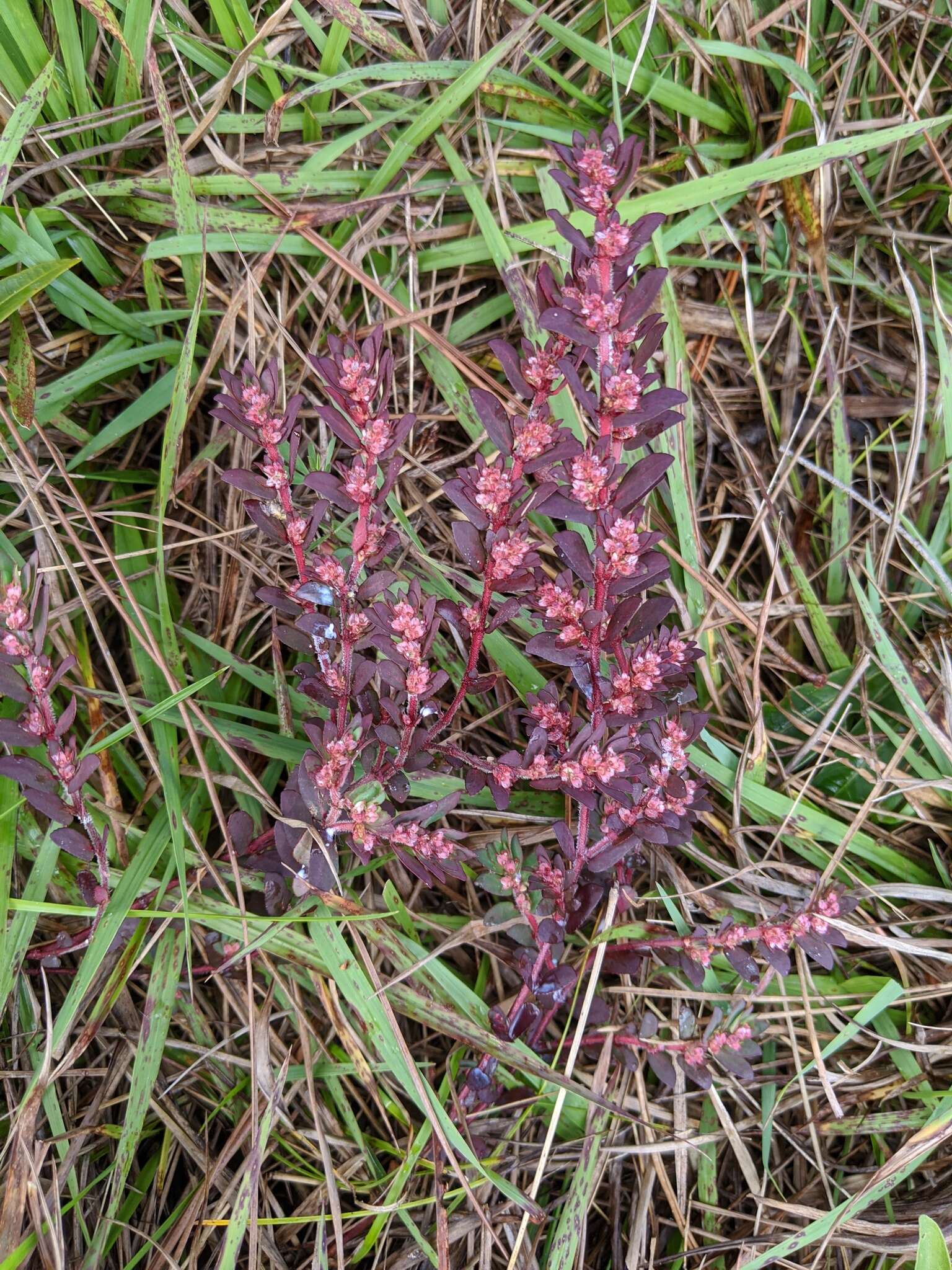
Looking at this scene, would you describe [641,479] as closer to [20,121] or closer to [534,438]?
[534,438]

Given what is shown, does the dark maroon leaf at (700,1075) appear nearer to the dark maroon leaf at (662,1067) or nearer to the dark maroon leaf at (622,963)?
the dark maroon leaf at (662,1067)

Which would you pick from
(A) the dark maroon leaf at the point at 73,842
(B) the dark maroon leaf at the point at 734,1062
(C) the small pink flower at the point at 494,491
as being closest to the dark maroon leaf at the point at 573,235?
(C) the small pink flower at the point at 494,491

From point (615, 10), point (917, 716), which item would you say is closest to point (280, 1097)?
point (917, 716)

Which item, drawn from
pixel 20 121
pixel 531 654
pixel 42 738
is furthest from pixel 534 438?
pixel 20 121

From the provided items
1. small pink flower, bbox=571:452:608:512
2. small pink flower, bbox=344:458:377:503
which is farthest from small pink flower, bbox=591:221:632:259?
small pink flower, bbox=344:458:377:503

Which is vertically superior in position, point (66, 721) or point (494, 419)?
point (494, 419)

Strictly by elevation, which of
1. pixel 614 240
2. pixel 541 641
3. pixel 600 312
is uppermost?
pixel 614 240

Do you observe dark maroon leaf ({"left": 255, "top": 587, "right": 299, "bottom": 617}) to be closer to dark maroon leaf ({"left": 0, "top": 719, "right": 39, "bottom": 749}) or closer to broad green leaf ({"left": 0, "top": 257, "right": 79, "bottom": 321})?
dark maroon leaf ({"left": 0, "top": 719, "right": 39, "bottom": 749})

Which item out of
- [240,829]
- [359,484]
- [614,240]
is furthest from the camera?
[240,829]
